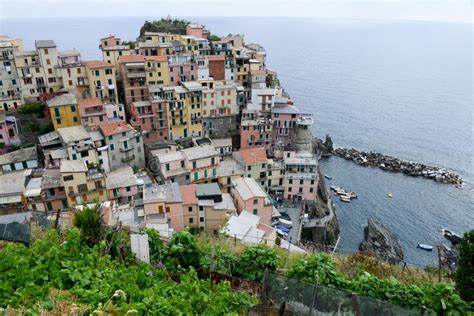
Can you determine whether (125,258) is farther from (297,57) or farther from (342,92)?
(297,57)

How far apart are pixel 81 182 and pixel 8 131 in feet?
44.2

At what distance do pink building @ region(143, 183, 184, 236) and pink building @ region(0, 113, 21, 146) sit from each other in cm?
1710

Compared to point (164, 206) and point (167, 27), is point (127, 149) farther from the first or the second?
point (167, 27)

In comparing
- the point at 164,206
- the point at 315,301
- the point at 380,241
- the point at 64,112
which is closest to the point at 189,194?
the point at 164,206

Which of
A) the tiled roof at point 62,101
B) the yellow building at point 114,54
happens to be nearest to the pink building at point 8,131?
the tiled roof at point 62,101

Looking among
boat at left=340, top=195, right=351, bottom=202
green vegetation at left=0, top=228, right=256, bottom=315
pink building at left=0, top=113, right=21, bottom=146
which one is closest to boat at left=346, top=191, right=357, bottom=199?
boat at left=340, top=195, right=351, bottom=202

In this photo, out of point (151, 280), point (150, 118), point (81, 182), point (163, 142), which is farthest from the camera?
point (163, 142)

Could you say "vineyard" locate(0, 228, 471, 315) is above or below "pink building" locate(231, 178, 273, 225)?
above

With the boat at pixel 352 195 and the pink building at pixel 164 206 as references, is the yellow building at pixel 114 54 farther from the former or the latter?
the boat at pixel 352 195

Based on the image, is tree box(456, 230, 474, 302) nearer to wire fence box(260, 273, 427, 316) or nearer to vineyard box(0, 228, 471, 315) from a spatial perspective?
vineyard box(0, 228, 471, 315)

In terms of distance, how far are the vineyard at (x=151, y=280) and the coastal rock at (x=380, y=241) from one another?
27.8m

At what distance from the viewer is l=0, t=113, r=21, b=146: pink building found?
33.7m

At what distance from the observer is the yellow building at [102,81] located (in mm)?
38812

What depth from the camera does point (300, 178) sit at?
37594 mm
